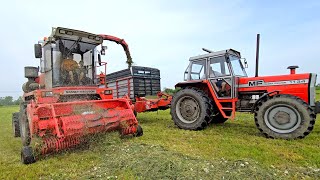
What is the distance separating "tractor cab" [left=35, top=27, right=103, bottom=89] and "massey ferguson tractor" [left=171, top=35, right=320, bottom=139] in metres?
2.54

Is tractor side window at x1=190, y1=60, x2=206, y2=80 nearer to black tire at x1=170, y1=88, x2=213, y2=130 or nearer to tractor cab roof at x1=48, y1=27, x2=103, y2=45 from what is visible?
black tire at x1=170, y1=88, x2=213, y2=130

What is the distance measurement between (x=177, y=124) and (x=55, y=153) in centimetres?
338

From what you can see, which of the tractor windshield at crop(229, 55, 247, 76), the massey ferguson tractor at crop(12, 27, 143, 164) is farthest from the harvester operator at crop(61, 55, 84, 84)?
the tractor windshield at crop(229, 55, 247, 76)

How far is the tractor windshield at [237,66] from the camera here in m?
6.61

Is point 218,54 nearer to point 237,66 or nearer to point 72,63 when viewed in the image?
point 237,66

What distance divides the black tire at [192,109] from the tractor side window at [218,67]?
61 centimetres

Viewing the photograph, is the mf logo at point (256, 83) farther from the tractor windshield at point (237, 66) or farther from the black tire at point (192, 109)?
the black tire at point (192, 109)

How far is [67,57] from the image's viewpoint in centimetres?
614

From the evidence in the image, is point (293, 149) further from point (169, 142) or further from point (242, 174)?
point (169, 142)

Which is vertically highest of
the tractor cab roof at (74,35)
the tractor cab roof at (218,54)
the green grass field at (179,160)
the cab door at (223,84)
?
the tractor cab roof at (74,35)

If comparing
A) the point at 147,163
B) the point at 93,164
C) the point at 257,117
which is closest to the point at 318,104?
the point at 257,117

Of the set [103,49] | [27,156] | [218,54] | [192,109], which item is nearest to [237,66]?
[218,54]

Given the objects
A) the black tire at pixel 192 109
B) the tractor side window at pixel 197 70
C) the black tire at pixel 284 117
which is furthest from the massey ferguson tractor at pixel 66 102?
the black tire at pixel 284 117

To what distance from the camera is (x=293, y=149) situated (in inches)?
177
